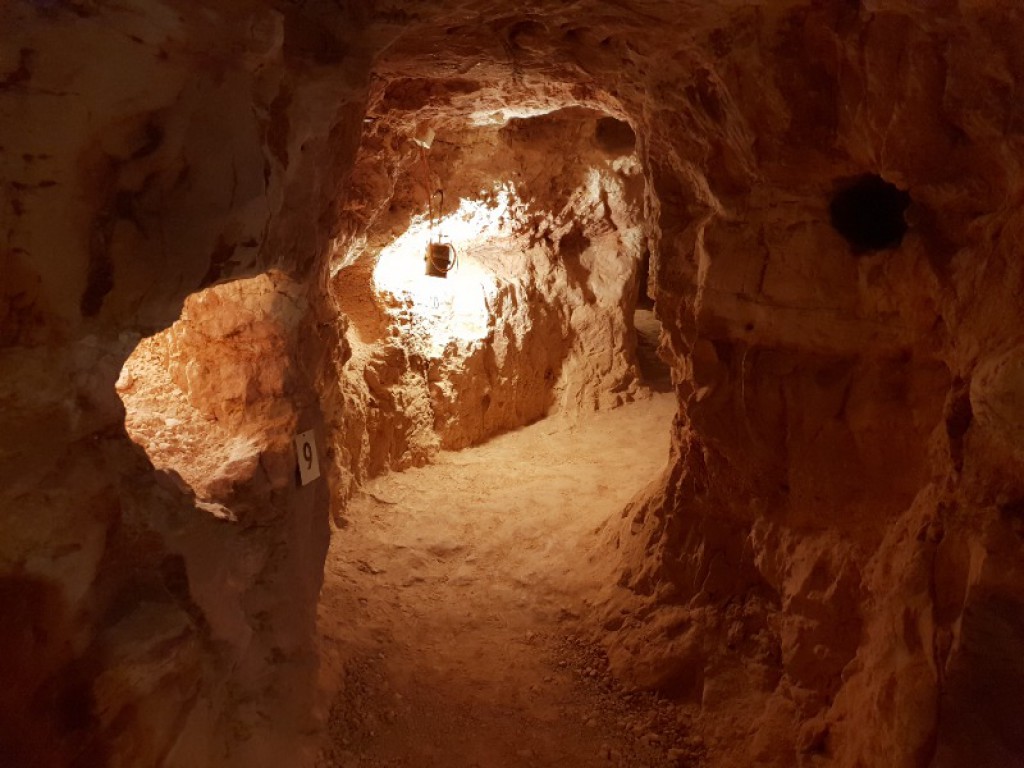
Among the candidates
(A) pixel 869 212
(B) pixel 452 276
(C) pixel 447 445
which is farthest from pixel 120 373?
(B) pixel 452 276

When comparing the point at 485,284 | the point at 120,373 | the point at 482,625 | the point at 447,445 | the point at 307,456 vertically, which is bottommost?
the point at 482,625

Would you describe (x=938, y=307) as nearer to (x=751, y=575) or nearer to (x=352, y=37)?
(x=751, y=575)

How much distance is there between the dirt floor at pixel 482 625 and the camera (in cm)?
357

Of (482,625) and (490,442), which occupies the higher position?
(490,442)

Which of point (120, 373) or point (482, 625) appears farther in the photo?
point (482, 625)

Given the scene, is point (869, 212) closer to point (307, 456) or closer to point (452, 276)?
point (307, 456)

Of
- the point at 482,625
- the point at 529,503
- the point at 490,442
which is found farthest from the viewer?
the point at 490,442

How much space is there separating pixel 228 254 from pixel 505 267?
498 cm

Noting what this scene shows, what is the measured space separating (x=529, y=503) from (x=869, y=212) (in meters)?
3.47

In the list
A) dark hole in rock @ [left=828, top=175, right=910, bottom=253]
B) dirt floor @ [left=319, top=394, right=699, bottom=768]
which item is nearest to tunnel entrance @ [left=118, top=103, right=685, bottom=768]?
dirt floor @ [left=319, top=394, right=699, bottom=768]

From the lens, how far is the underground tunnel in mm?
1954

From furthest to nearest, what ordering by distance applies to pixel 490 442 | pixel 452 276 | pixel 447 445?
1. pixel 490 442
2. pixel 452 276
3. pixel 447 445

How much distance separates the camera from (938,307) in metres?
2.67

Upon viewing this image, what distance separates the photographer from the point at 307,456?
10.8 ft
